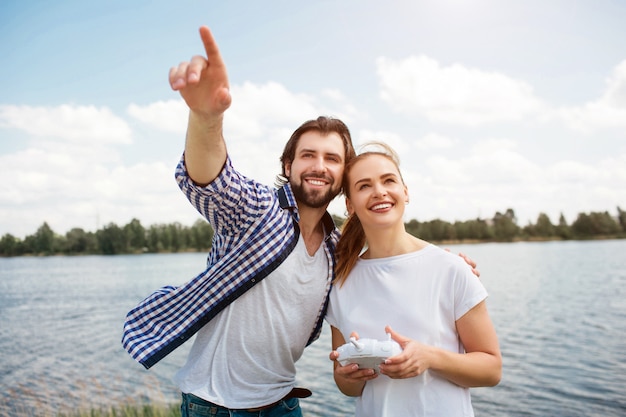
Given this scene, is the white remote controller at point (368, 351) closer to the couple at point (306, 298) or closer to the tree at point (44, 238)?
the couple at point (306, 298)

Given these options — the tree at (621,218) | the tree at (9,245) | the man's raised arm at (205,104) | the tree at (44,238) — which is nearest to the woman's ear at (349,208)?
the man's raised arm at (205,104)

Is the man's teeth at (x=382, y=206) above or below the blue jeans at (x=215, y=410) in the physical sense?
above

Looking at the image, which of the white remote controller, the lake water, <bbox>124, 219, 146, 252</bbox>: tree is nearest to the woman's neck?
the white remote controller

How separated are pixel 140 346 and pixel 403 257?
1.66 metres

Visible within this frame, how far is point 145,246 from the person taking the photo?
109 metres

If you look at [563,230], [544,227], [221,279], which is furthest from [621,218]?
[221,279]

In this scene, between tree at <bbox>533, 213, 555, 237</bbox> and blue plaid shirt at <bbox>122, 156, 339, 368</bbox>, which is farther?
tree at <bbox>533, 213, 555, 237</bbox>

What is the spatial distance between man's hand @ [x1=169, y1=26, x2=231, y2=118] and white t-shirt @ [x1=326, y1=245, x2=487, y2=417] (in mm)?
1414

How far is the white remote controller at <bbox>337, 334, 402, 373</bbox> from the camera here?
2537 millimetres

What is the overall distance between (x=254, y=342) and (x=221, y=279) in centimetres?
44

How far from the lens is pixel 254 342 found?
10.3 feet

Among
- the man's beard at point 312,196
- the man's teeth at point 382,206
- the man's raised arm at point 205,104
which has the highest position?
the man's raised arm at point 205,104

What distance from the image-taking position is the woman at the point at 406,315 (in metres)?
2.77

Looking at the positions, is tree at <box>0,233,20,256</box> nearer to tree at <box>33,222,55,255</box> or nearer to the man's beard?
tree at <box>33,222,55,255</box>
